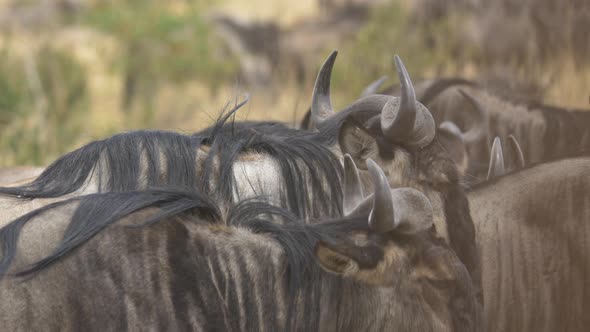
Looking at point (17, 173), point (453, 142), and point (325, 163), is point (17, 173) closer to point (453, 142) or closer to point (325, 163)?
point (325, 163)

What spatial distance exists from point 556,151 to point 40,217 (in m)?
3.93

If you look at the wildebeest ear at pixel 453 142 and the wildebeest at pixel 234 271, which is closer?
the wildebeest at pixel 234 271

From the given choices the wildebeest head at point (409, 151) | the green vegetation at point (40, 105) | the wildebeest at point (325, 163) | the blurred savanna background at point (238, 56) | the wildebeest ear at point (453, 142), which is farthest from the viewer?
the blurred savanna background at point (238, 56)

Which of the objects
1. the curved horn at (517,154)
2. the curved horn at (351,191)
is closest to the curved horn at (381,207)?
the curved horn at (351,191)

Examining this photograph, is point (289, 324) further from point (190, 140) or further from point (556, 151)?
point (556, 151)

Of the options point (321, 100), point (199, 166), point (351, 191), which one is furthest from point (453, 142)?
point (351, 191)

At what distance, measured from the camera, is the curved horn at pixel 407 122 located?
11.7ft

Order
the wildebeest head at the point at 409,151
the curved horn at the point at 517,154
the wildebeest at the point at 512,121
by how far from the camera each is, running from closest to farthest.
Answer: the wildebeest head at the point at 409,151, the curved horn at the point at 517,154, the wildebeest at the point at 512,121

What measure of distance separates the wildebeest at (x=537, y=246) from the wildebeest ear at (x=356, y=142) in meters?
0.52

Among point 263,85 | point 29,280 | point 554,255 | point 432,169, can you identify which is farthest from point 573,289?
point 263,85

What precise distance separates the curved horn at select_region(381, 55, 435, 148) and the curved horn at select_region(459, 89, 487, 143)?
2.19 meters

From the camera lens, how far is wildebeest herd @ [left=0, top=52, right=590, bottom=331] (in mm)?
2525

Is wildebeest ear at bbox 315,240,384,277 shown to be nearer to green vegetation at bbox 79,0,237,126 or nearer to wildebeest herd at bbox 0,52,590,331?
wildebeest herd at bbox 0,52,590,331

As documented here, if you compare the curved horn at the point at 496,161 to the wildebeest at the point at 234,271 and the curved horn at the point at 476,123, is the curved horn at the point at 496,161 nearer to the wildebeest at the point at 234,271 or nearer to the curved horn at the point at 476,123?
the curved horn at the point at 476,123
